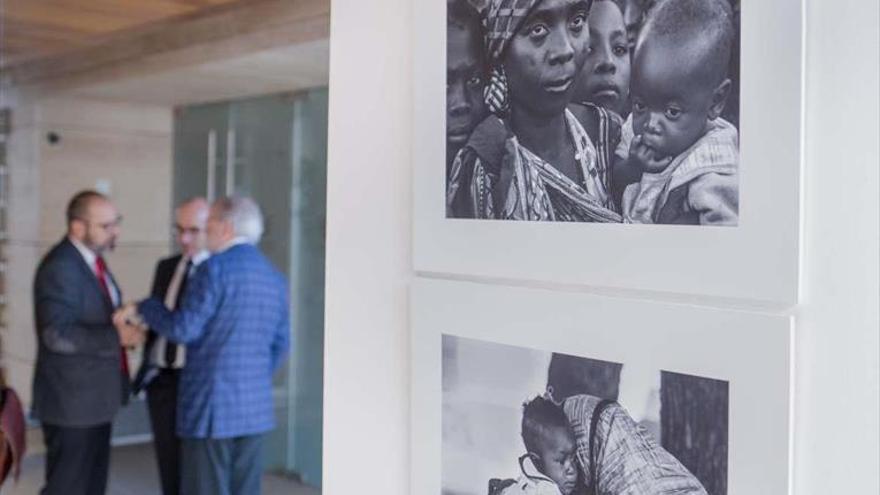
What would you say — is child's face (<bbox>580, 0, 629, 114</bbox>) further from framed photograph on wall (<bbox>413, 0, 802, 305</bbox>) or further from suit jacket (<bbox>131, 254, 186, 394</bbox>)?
suit jacket (<bbox>131, 254, 186, 394</bbox>)

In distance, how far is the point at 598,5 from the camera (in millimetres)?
985

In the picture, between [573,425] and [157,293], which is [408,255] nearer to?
[573,425]

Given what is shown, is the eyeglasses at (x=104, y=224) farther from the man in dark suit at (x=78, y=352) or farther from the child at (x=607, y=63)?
the child at (x=607, y=63)

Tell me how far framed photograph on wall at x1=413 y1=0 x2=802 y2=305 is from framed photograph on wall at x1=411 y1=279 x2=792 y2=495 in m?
0.04

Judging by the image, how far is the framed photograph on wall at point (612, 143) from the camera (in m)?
0.83

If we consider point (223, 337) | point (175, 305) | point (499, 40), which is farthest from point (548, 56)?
point (175, 305)

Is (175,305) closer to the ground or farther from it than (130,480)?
farther from it

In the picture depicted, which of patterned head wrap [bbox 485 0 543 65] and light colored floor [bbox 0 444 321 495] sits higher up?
patterned head wrap [bbox 485 0 543 65]

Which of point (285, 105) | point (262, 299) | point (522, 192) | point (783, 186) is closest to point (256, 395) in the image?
point (262, 299)

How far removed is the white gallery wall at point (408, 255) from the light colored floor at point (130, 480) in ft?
12.8

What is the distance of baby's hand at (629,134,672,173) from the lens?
92 cm

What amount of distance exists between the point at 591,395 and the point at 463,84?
1.44ft

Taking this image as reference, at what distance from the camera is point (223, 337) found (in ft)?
11.5

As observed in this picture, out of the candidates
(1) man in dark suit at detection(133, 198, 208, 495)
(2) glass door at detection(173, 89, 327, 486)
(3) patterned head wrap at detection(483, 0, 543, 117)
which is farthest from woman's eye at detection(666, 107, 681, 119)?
(2) glass door at detection(173, 89, 327, 486)
